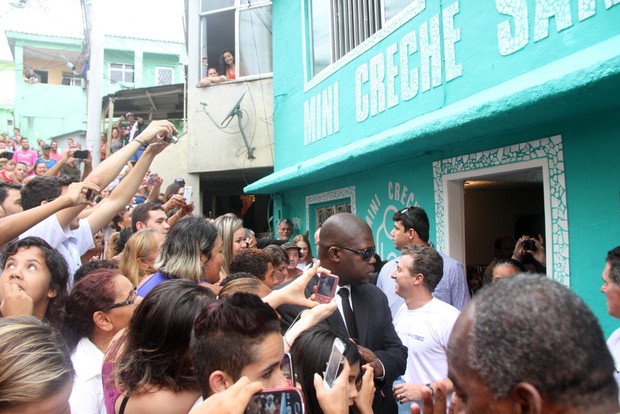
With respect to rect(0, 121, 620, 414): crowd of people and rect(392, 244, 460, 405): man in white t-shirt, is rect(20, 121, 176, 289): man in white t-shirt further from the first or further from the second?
rect(392, 244, 460, 405): man in white t-shirt

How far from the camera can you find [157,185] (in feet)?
20.3

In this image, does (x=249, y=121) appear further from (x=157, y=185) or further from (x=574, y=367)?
(x=574, y=367)

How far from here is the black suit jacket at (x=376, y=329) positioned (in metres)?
2.78

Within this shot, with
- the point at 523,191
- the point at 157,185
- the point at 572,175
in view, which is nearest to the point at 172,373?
the point at 572,175

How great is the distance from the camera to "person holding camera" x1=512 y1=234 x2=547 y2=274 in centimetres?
489

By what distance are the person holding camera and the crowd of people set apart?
1.64 feet

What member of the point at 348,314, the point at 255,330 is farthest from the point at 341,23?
the point at 255,330

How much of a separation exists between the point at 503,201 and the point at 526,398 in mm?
7853

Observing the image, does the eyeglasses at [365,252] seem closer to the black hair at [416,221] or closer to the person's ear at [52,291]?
the person's ear at [52,291]

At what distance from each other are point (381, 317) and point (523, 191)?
6.19 metres

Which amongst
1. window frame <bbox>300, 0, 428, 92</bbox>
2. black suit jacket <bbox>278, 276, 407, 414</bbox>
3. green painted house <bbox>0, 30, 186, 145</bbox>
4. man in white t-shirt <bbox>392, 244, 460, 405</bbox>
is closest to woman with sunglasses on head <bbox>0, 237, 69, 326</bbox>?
black suit jacket <bbox>278, 276, 407, 414</bbox>

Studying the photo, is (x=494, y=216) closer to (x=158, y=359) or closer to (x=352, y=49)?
(x=352, y=49)

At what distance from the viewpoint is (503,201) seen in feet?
27.5

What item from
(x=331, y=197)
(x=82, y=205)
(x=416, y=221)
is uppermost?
(x=331, y=197)
